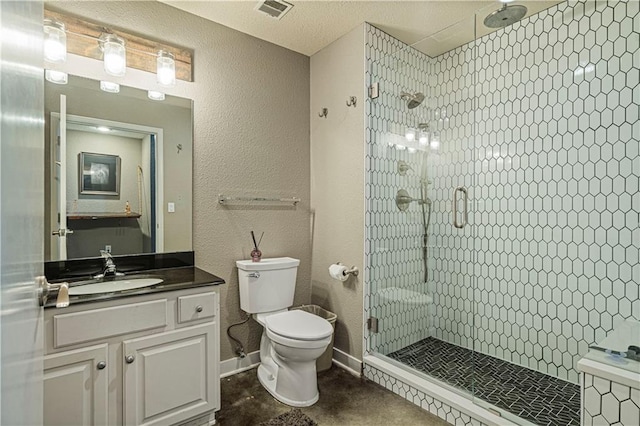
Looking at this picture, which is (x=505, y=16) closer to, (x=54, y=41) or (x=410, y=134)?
(x=410, y=134)

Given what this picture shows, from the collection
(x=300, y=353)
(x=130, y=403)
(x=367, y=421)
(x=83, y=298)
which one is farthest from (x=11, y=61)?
(x=367, y=421)

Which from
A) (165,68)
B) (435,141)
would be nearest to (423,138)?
(435,141)

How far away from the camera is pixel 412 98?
106 inches

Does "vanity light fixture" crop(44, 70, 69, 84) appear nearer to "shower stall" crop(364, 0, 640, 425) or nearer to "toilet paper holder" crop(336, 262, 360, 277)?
"shower stall" crop(364, 0, 640, 425)

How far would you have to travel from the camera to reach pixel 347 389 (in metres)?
2.25

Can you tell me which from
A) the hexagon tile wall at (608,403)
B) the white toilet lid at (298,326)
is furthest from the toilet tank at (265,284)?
the hexagon tile wall at (608,403)

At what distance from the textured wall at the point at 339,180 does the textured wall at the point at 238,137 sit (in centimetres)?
12

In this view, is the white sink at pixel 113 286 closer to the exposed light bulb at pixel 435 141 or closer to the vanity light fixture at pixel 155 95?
the vanity light fixture at pixel 155 95

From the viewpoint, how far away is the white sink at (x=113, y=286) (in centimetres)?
172

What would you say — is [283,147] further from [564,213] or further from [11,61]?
[11,61]

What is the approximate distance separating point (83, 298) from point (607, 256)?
2.98 metres

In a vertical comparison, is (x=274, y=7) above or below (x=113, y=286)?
above

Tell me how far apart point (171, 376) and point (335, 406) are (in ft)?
3.25

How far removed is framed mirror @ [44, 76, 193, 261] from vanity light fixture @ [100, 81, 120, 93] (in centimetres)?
2
